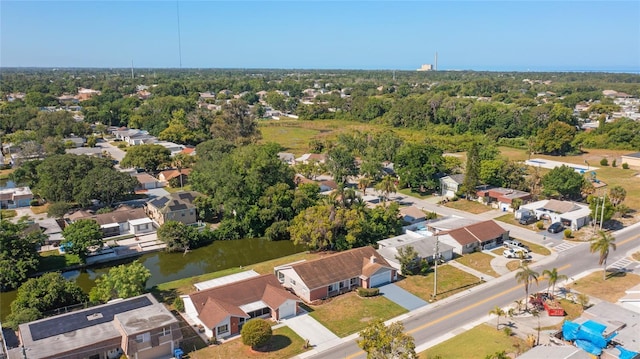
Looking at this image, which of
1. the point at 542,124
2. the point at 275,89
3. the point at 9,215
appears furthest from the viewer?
the point at 275,89

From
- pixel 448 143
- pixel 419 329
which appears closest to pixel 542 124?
pixel 448 143

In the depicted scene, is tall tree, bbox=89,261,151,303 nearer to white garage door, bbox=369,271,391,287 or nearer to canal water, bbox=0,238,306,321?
canal water, bbox=0,238,306,321

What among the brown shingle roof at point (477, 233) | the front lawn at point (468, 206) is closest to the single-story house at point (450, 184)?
the front lawn at point (468, 206)

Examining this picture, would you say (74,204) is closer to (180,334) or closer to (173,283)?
(173,283)

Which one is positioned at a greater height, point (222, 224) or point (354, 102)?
point (354, 102)

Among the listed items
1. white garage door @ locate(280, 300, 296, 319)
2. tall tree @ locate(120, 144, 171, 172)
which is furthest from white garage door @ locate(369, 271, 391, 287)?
tall tree @ locate(120, 144, 171, 172)

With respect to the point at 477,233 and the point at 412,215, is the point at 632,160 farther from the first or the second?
the point at 477,233

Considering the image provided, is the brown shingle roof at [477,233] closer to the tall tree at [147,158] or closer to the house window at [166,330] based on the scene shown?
the house window at [166,330]
